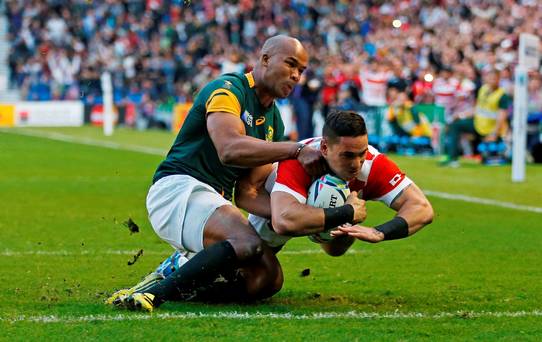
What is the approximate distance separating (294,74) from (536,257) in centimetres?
368

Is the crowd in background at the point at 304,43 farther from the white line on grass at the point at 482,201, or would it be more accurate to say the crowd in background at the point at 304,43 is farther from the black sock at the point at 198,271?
the black sock at the point at 198,271

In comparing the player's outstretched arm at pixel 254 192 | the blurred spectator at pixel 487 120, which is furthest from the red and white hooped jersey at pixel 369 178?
the blurred spectator at pixel 487 120

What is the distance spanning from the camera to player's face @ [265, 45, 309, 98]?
23.8 ft

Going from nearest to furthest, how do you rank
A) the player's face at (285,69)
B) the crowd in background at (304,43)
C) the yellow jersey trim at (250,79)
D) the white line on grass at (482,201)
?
the player's face at (285,69), the yellow jersey trim at (250,79), the white line on grass at (482,201), the crowd in background at (304,43)

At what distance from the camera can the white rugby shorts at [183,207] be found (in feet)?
23.9

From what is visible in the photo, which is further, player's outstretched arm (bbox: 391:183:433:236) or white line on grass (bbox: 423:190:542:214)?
white line on grass (bbox: 423:190:542:214)

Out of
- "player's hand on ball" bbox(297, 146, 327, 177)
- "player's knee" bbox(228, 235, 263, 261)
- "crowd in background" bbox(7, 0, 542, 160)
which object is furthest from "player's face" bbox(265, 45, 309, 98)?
"crowd in background" bbox(7, 0, 542, 160)

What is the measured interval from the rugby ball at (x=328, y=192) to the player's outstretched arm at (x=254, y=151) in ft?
0.23

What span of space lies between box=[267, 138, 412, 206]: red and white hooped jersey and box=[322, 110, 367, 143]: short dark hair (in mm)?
298

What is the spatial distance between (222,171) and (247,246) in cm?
79

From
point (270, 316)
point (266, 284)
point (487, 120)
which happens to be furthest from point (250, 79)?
point (487, 120)

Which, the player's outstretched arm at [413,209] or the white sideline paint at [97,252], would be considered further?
the white sideline paint at [97,252]

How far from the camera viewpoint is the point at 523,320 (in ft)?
22.0

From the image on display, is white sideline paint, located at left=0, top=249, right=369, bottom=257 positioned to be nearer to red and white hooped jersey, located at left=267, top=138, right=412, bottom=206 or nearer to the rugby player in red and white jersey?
the rugby player in red and white jersey
